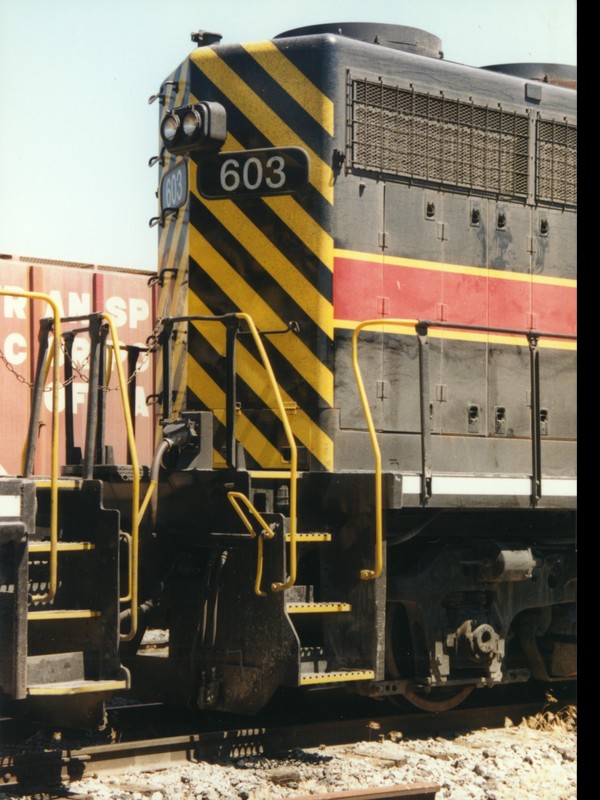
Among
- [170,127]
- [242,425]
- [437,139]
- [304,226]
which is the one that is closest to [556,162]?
[437,139]

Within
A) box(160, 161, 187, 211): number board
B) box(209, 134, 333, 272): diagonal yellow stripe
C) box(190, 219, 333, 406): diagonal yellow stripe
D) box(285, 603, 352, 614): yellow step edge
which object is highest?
box(160, 161, 187, 211): number board

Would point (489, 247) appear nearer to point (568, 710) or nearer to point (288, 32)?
point (288, 32)

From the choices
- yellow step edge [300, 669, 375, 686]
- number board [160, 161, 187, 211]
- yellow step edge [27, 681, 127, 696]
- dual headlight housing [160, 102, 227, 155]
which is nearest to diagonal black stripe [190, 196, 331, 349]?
number board [160, 161, 187, 211]

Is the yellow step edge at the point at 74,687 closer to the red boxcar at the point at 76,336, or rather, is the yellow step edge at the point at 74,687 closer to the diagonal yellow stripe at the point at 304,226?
the diagonal yellow stripe at the point at 304,226

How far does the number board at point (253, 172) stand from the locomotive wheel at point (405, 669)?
2419 mm

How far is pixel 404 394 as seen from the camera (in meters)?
6.80

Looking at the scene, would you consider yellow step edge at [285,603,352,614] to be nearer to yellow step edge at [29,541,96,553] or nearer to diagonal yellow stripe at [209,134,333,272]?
yellow step edge at [29,541,96,553]

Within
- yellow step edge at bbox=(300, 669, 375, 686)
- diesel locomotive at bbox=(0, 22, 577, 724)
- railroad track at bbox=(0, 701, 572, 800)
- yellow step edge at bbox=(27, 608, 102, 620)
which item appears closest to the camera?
yellow step edge at bbox=(27, 608, 102, 620)

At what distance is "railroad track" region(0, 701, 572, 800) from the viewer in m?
5.33

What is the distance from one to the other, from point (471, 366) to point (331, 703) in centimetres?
218

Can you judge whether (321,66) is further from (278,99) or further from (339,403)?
(339,403)

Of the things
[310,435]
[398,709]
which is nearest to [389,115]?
[310,435]

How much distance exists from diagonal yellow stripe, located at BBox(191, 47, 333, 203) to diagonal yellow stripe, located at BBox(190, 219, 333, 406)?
690 mm

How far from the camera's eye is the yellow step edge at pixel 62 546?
16.6 ft
